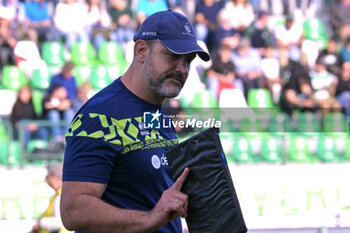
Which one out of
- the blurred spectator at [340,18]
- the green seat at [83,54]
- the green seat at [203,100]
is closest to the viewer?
the green seat at [203,100]

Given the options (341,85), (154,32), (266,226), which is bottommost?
(266,226)

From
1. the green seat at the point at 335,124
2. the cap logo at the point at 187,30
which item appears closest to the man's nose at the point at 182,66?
the cap logo at the point at 187,30

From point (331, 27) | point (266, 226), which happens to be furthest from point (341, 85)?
point (266, 226)

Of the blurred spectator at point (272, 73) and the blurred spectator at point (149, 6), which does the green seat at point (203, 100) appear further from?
the blurred spectator at point (149, 6)

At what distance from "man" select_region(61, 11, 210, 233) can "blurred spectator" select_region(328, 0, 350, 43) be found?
10049 mm

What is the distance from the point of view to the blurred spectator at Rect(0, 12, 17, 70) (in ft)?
32.2

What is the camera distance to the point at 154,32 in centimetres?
257

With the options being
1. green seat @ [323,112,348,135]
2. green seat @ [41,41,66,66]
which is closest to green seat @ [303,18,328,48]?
green seat @ [323,112,348,135]

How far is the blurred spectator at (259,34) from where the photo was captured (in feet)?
37.9

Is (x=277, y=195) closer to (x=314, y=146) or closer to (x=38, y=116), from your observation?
(x=314, y=146)

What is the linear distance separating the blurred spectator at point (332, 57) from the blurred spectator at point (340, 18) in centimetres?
75

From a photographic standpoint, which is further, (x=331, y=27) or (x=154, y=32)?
(x=331, y=27)

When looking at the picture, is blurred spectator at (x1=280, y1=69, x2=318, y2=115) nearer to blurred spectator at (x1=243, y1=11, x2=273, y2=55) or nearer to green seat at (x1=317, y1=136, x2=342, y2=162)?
green seat at (x1=317, y1=136, x2=342, y2=162)

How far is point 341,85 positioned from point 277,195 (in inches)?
122
